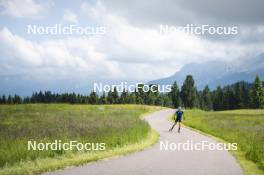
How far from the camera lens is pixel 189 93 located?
108m

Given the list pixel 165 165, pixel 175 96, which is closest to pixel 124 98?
pixel 175 96

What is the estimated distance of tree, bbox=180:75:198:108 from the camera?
356 ft

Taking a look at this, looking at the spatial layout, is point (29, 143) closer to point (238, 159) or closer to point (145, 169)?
point (145, 169)

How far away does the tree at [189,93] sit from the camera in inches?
4269

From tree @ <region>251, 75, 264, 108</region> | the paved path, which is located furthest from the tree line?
the paved path

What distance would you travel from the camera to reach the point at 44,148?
46.1 feet

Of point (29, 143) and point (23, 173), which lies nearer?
point (23, 173)

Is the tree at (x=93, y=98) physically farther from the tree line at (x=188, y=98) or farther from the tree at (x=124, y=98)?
the tree at (x=124, y=98)

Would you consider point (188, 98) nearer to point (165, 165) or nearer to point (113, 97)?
point (113, 97)

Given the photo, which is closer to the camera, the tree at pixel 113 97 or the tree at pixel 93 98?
the tree at pixel 113 97

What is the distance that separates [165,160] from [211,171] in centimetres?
226

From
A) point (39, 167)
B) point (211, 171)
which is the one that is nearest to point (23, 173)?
point (39, 167)

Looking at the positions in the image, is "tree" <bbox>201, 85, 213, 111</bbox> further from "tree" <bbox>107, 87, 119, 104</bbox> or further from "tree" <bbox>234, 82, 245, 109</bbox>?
"tree" <bbox>107, 87, 119, 104</bbox>

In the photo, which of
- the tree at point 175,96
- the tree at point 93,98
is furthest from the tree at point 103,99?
the tree at point 175,96
